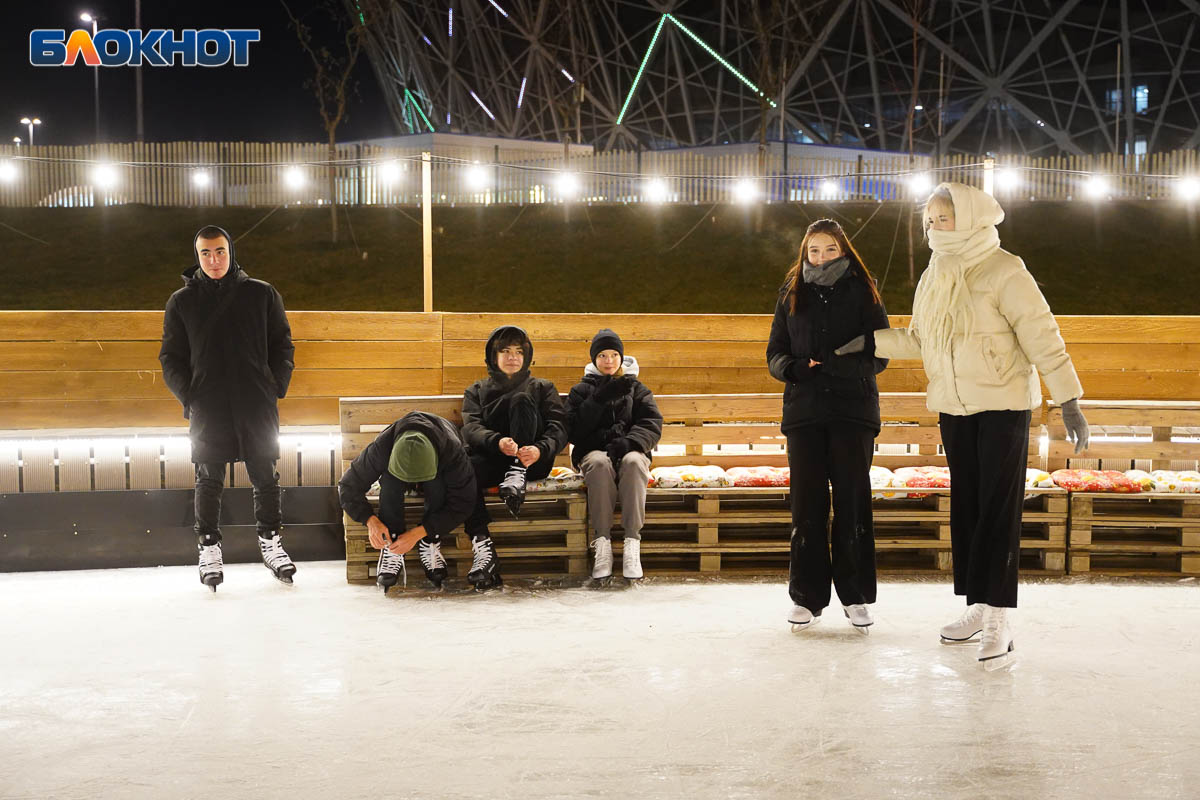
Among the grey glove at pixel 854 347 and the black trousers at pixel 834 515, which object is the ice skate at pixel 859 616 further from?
the grey glove at pixel 854 347

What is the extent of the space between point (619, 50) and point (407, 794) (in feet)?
112

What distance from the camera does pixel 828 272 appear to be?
4.68 metres

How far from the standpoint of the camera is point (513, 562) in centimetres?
617

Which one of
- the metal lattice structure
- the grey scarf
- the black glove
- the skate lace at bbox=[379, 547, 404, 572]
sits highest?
the metal lattice structure

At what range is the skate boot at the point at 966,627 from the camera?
450cm

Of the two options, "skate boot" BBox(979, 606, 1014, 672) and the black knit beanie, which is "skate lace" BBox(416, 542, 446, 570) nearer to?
the black knit beanie

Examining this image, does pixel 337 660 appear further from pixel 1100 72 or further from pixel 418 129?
pixel 418 129

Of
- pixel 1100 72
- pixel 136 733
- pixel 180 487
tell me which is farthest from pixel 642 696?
pixel 1100 72

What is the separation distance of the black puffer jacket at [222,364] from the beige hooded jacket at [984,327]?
3491 mm

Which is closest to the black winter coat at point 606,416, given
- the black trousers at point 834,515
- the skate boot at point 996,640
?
the black trousers at point 834,515

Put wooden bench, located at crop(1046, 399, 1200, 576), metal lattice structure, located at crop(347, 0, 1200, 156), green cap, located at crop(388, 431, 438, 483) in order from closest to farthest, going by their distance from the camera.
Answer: green cap, located at crop(388, 431, 438, 483)
wooden bench, located at crop(1046, 399, 1200, 576)
metal lattice structure, located at crop(347, 0, 1200, 156)

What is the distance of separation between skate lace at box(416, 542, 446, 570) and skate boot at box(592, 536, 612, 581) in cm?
81

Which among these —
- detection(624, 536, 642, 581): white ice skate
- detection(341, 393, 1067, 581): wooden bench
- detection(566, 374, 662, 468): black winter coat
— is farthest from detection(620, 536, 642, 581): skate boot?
detection(566, 374, 662, 468): black winter coat

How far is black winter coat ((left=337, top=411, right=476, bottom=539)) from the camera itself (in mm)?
5535
